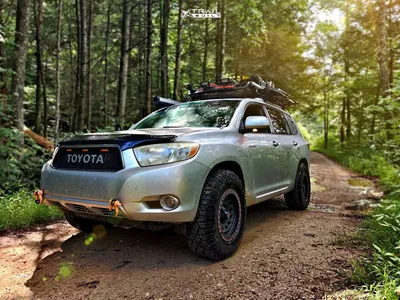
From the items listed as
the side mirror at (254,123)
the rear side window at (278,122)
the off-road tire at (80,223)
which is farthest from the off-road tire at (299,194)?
the off-road tire at (80,223)

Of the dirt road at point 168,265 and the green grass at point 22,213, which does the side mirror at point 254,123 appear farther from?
the green grass at point 22,213

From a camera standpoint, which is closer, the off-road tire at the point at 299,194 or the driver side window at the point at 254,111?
the driver side window at the point at 254,111

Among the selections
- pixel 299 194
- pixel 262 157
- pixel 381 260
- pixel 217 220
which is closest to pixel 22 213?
pixel 217 220

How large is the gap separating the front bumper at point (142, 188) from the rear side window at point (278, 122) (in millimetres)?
2530

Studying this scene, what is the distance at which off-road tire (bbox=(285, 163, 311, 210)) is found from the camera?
561cm

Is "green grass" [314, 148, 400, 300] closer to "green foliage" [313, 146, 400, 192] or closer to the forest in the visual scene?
the forest

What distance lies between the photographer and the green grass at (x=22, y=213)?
453cm

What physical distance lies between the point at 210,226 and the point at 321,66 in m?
23.4

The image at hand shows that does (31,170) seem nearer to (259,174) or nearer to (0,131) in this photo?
(0,131)

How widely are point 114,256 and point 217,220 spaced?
4.25 feet

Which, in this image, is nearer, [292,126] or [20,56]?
[292,126]

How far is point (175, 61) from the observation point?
12.6m

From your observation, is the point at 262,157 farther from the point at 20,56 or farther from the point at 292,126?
the point at 20,56

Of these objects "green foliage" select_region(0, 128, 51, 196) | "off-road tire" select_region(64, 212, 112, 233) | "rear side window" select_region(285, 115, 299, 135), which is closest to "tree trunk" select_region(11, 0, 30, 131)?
"green foliage" select_region(0, 128, 51, 196)
